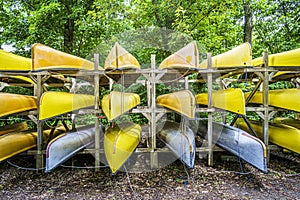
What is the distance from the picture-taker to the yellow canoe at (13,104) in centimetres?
294

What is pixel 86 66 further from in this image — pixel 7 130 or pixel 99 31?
pixel 99 31

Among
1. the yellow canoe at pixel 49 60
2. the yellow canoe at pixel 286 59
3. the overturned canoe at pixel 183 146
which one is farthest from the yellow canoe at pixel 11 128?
the yellow canoe at pixel 286 59

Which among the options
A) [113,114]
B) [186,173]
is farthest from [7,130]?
[186,173]

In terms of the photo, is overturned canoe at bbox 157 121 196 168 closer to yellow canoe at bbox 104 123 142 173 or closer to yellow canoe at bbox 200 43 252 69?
yellow canoe at bbox 104 123 142 173

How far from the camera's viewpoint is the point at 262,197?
8.33ft

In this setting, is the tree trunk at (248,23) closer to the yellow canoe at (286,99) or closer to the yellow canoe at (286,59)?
the yellow canoe at (286,59)

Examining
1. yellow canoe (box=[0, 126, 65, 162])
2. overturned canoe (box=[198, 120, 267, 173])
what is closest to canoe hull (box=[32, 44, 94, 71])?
yellow canoe (box=[0, 126, 65, 162])

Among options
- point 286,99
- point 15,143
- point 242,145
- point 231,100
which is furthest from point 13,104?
point 286,99

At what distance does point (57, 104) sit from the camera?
298 cm

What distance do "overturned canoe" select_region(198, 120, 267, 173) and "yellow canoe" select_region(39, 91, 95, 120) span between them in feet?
7.77

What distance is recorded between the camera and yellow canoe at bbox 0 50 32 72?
3143 mm

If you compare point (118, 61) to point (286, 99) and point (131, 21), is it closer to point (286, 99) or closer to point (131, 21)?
point (286, 99)

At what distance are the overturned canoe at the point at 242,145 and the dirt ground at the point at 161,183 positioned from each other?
33cm

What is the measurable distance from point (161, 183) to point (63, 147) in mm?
1431
